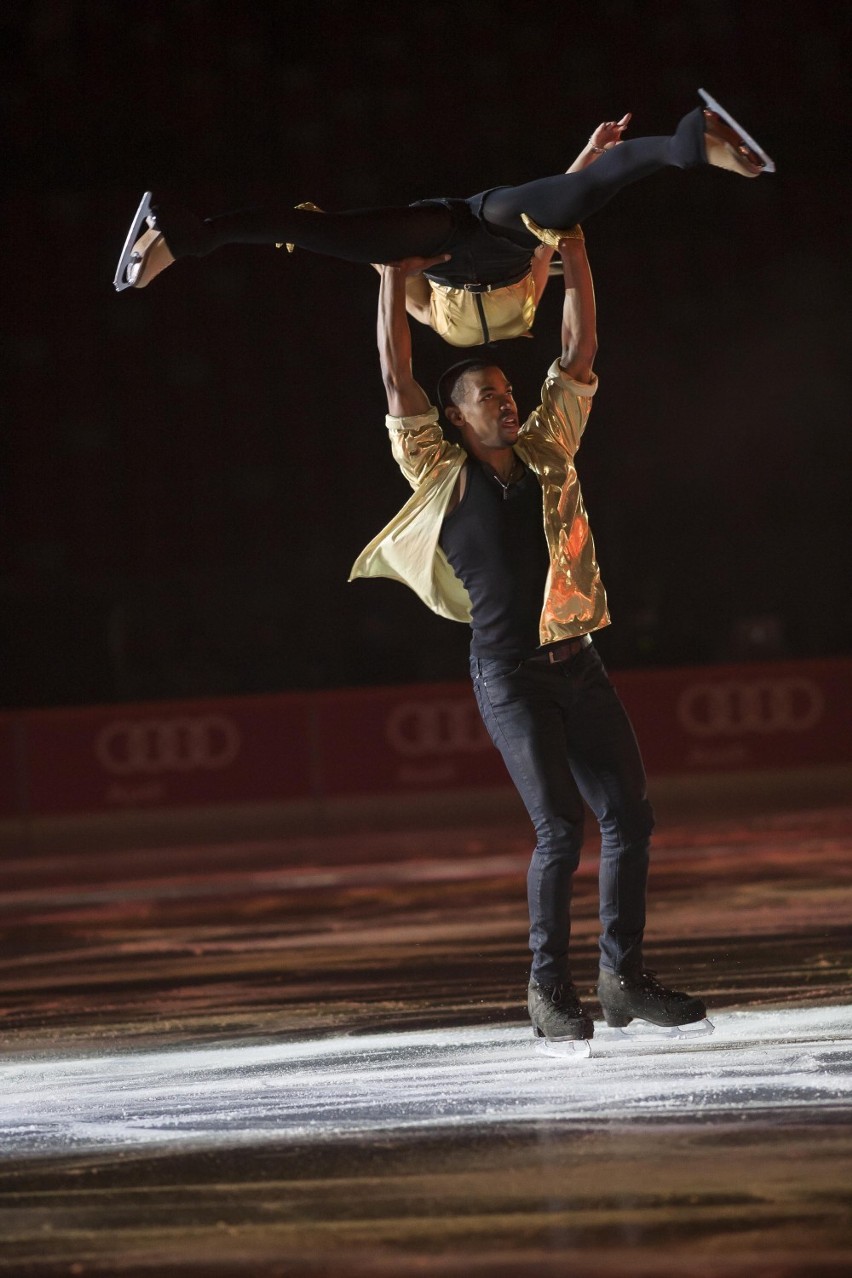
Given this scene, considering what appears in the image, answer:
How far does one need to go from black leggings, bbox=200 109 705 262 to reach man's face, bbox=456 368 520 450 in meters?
0.36

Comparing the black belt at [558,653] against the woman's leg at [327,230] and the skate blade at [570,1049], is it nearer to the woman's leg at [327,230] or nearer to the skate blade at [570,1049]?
the skate blade at [570,1049]

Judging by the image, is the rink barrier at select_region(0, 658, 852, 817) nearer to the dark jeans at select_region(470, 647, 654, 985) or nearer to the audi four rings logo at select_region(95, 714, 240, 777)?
the audi four rings logo at select_region(95, 714, 240, 777)

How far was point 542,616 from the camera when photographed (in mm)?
4320

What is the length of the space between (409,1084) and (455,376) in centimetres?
192

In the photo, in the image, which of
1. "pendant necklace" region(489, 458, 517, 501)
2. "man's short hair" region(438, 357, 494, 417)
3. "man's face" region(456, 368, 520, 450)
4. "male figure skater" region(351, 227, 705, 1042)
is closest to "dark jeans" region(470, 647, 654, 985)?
"male figure skater" region(351, 227, 705, 1042)

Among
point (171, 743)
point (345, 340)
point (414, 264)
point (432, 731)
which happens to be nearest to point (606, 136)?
point (414, 264)

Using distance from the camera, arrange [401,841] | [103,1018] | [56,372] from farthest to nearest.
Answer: [56,372] < [401,841] < [103,1018]

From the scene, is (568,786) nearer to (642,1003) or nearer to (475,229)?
(642,1003)

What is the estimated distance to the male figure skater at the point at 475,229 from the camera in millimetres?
3691

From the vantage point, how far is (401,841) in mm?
10570

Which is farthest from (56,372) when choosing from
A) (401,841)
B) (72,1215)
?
(72,1215)

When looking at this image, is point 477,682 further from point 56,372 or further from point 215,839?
point 56,372

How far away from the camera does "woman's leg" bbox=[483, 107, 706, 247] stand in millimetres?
3666

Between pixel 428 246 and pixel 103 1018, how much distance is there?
269 centimetres
